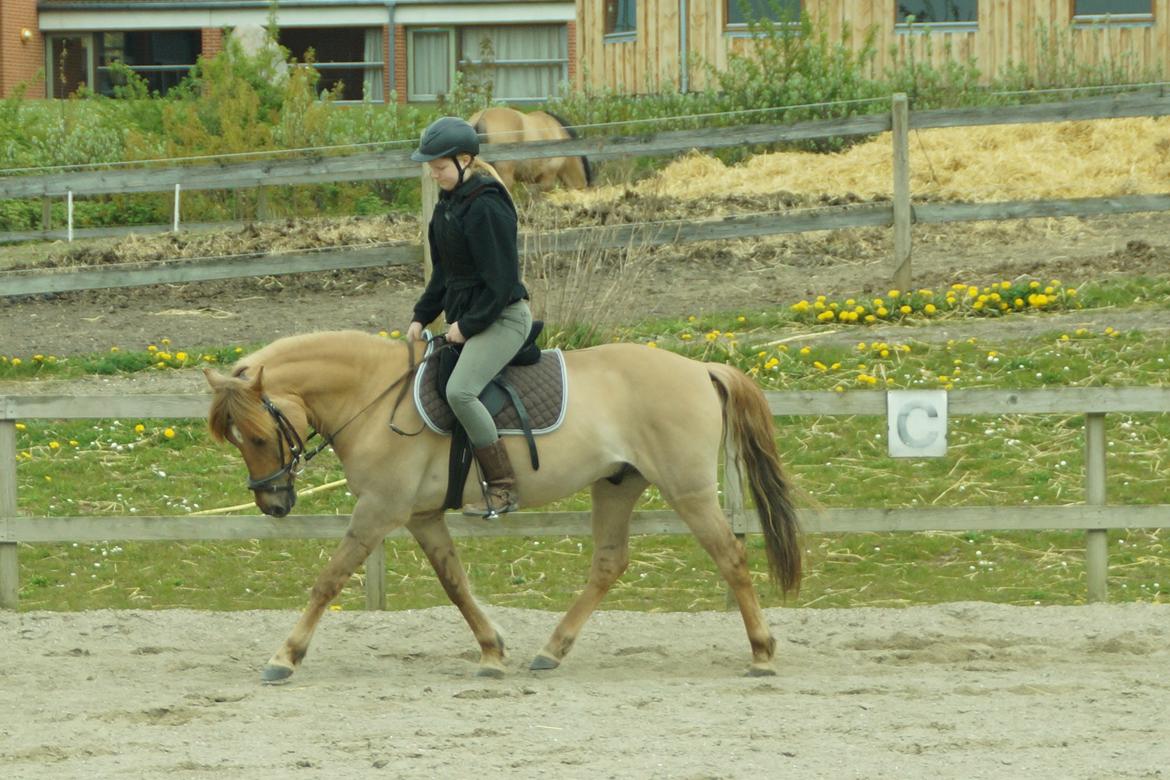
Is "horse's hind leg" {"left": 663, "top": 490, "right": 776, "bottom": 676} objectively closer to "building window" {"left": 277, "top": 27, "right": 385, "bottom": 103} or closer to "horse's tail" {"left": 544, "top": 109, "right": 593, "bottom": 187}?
"horse's tail" {"left": 544, "top": 109, "right": 593, "bottom": 187}

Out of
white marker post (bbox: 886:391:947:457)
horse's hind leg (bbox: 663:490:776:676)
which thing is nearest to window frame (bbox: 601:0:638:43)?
white marker post (bbox: 886:391:947:457)

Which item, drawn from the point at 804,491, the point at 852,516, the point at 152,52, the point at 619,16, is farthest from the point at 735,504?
the point at 152,52

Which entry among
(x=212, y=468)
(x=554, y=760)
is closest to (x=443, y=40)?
(x=212, y=468)

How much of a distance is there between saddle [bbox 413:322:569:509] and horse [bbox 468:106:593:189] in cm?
1065

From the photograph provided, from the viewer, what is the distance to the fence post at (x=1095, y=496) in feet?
27.3

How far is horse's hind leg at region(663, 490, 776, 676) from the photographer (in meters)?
7.24

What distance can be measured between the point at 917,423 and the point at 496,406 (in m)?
2.38

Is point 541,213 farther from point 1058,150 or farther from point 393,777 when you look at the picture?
point 393,777

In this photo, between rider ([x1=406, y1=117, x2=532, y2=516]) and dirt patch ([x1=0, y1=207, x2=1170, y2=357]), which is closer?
rider ([x1=406, y1=117, x2=532, y2=516])

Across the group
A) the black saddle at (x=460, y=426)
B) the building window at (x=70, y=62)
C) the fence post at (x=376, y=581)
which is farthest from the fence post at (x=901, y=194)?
the building window at (x=70, y=62)

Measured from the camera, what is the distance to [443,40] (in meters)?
43.1

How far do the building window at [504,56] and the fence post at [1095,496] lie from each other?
34.6 m

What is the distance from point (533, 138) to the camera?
62.1 ft

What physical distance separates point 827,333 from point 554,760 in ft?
25.1
